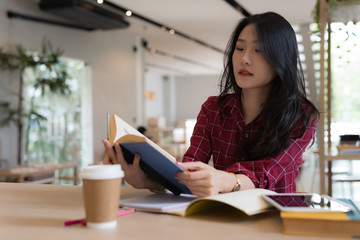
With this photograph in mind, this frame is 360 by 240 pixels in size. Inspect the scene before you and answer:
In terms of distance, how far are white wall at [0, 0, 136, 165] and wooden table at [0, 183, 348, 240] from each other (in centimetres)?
600

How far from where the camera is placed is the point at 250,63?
1.56 meters

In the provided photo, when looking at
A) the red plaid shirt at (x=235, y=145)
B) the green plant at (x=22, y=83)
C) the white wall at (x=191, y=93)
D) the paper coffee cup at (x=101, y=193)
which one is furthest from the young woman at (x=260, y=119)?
the white wall at (x=191, y=93)

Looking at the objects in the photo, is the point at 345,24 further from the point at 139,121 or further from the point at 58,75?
the point at 139,121

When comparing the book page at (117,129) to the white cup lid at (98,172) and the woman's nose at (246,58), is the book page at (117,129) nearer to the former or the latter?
the white cup lid at (98,172)

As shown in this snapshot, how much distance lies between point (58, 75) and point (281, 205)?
21.7 ft

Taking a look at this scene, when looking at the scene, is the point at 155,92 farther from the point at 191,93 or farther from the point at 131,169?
the point at 131,169

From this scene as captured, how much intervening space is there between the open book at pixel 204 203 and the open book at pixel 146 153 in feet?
0.27

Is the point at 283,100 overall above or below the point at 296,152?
above

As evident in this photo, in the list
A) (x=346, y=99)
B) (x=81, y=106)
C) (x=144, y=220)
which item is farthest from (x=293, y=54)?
(x=346, y=99)

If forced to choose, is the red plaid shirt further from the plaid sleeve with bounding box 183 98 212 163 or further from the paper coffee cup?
the paper coffee cup

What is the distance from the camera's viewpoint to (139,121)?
410 inches

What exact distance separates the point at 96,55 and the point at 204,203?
331 inches

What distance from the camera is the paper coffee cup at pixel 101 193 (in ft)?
2.95

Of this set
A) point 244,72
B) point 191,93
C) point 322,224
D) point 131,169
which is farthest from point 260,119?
point 191,93
